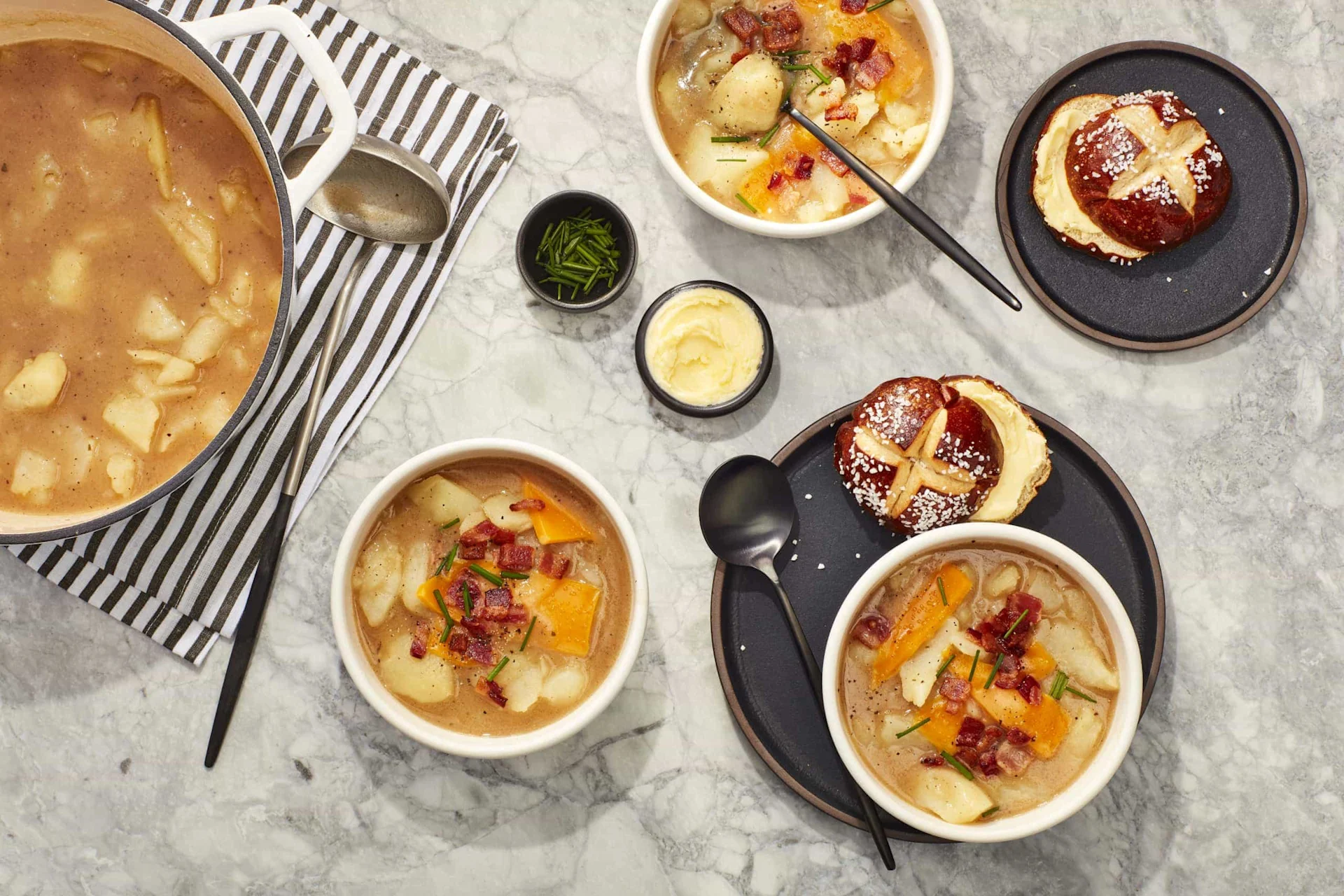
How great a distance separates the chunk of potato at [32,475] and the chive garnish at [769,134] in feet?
6.17

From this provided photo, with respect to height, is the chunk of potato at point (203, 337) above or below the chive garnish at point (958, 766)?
below

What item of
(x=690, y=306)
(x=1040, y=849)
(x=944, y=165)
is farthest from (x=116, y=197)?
(x=1040, y=849)

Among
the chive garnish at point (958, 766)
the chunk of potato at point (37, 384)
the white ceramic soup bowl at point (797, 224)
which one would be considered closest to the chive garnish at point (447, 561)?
the chunk of potato at point (37, 384)

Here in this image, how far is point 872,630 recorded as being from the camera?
2.44m

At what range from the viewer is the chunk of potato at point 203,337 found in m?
2.34

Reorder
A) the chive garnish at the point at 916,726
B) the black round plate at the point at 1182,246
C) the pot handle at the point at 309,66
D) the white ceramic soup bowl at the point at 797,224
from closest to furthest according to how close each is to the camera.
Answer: the pot handle at the point at 309,66 → the chive garnish at the point at 916,726 → the white ceramic soup bowl at the point at 797,224 → the black round plate at the point at 1182,246

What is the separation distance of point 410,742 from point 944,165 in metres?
2.16

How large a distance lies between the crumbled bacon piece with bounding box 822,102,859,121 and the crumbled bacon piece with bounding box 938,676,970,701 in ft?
4.63

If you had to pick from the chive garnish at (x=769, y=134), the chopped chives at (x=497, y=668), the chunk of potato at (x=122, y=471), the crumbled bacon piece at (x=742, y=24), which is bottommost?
the chunk of potato at (x=122, y=471)

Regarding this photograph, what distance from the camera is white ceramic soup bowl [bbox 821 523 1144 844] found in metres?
2.33

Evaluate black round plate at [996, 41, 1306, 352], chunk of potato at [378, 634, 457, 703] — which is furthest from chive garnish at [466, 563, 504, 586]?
black round plate at [996, 41, 1306, 352]

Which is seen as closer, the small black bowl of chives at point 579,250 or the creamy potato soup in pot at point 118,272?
the creamy potato soup in pot at point 118,272

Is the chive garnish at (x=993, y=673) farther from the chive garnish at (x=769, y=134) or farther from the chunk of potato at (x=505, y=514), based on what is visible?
the chive garnish at (x=769, y=134)

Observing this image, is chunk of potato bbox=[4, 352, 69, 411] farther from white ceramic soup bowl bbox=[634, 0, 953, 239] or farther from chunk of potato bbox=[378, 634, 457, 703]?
white ceramic soup bowl bbox=[634, 0, 953, 239]
